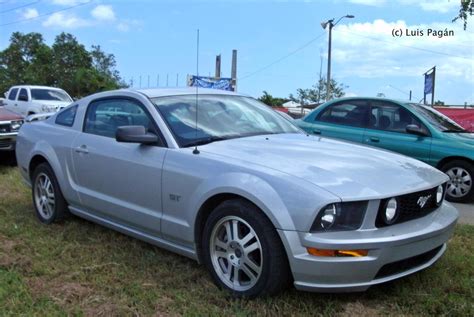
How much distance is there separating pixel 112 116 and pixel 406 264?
2830mm

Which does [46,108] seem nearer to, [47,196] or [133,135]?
[47,196]

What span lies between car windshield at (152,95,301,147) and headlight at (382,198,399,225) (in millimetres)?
1428

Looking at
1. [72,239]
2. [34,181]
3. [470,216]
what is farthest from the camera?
[470,216]

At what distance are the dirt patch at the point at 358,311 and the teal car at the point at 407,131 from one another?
466 cm

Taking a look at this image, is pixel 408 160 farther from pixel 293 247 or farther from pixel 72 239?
pixel 72 239

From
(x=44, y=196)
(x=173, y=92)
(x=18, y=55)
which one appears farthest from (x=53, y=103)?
(x=18, y=55)

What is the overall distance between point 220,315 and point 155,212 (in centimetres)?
107

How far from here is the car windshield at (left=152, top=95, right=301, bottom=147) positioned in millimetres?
4094

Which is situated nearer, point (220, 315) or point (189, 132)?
point (220, 315)

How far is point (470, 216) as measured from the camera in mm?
6469

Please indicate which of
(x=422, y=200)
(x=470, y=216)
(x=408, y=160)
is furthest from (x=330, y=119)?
(x=422, y=200)

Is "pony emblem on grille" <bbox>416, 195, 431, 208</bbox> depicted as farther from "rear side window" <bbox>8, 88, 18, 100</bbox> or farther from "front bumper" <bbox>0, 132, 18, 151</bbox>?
"rear side window" <bbox>8, 88, 18, 100</bbox>

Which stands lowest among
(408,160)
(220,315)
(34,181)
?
(220,315)

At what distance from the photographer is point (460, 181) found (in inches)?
292
